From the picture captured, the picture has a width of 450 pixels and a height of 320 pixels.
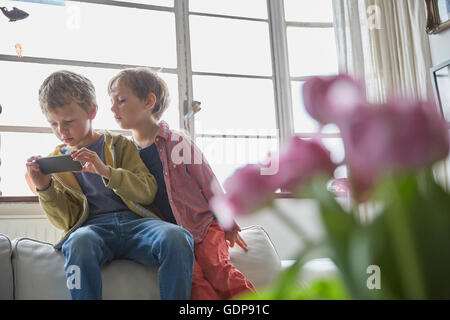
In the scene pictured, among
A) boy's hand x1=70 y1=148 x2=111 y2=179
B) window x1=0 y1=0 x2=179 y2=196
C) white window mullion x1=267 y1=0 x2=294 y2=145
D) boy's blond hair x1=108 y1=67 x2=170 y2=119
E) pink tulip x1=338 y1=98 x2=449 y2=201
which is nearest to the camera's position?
pink tulip x1=338 y1=98 x2=449 y2=201

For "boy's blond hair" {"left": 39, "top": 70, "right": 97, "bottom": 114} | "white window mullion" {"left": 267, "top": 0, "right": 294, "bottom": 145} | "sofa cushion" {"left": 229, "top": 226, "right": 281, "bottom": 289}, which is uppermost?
"white window mullion" {"left": 267, "top": 0, "right": 294, "bottom": 145}

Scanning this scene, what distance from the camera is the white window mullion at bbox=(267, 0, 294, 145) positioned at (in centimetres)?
274

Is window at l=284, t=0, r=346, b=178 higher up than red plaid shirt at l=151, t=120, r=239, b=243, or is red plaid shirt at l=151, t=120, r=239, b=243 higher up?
window at l=284, t=0, r=346, b=178

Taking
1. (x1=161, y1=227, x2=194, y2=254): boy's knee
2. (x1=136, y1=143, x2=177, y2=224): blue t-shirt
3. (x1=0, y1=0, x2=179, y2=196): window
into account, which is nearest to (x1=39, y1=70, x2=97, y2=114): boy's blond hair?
(x1=136, y1=143, x2=177, y2=224): blue t-shirt

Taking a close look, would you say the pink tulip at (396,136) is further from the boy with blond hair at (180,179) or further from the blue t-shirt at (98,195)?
the blue t-shirt at (98,195)

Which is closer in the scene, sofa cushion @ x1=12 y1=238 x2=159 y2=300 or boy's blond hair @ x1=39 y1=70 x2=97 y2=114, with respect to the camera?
sofa cushion @ x1=12 y1=238 x2=159 y2=300

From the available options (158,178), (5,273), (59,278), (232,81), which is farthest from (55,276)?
(232,81)

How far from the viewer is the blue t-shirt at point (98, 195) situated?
1406mm

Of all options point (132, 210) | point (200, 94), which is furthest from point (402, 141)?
point (200, 94)

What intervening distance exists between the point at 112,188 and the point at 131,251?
0.18 metres

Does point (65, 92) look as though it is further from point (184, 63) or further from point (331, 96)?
point (331, 96)

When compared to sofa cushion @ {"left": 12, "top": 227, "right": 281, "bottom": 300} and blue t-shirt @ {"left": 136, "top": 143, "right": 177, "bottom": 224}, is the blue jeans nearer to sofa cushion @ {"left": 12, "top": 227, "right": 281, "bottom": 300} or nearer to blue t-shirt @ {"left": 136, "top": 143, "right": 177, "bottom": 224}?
sofa cushion @ {"left": 12, "top": 227, "right": 281, "bottom": 300}

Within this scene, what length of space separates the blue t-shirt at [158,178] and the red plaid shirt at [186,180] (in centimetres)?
4

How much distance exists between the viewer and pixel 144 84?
5.51 ft
